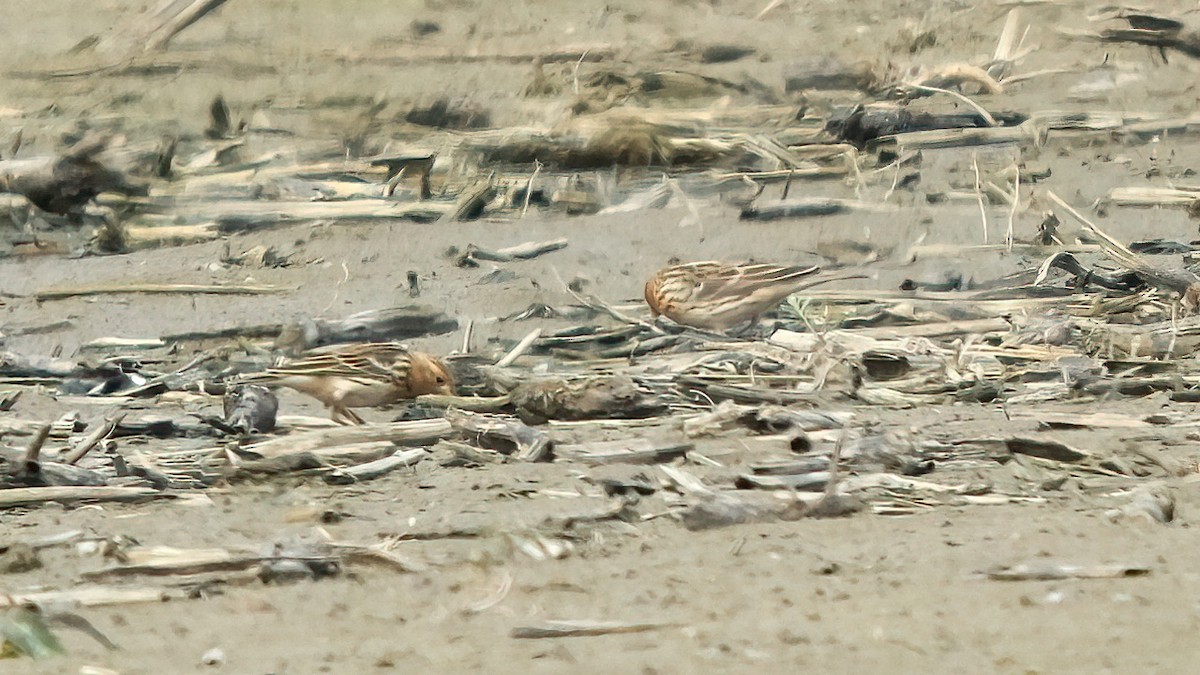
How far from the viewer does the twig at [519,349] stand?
21.8 feet

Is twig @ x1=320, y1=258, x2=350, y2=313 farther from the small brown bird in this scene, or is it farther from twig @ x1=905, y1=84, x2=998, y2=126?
twig @ x1=905, y1=84, x2=998, y2=126

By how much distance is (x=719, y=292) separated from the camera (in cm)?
697

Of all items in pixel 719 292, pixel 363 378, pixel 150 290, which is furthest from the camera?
pixel 150 290

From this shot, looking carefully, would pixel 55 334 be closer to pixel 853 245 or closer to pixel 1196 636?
pixel 853 245

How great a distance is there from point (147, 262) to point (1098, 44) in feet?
15.9

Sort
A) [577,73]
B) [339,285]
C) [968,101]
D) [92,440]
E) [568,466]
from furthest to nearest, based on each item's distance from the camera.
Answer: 1. [577,73]
2. [968,101]
3. [339,285]
4. [92,440]
5. [568,466]

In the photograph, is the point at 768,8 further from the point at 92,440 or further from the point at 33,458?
the point at 33,458

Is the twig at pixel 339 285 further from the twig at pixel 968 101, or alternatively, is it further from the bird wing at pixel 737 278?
the twig at pixel 968 101

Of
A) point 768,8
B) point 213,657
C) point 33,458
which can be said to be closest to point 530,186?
point 768,8

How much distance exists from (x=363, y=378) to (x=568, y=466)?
101cm

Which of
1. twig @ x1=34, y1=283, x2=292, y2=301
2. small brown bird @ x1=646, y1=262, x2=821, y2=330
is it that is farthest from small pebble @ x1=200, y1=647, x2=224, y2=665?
twig @ x1=34, y1=283, x2=292, y2=301

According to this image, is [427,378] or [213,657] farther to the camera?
[427,378]

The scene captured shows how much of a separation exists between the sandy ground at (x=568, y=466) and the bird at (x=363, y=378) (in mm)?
135

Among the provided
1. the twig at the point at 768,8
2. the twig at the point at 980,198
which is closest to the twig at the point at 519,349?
the twig at the point at 980,198
